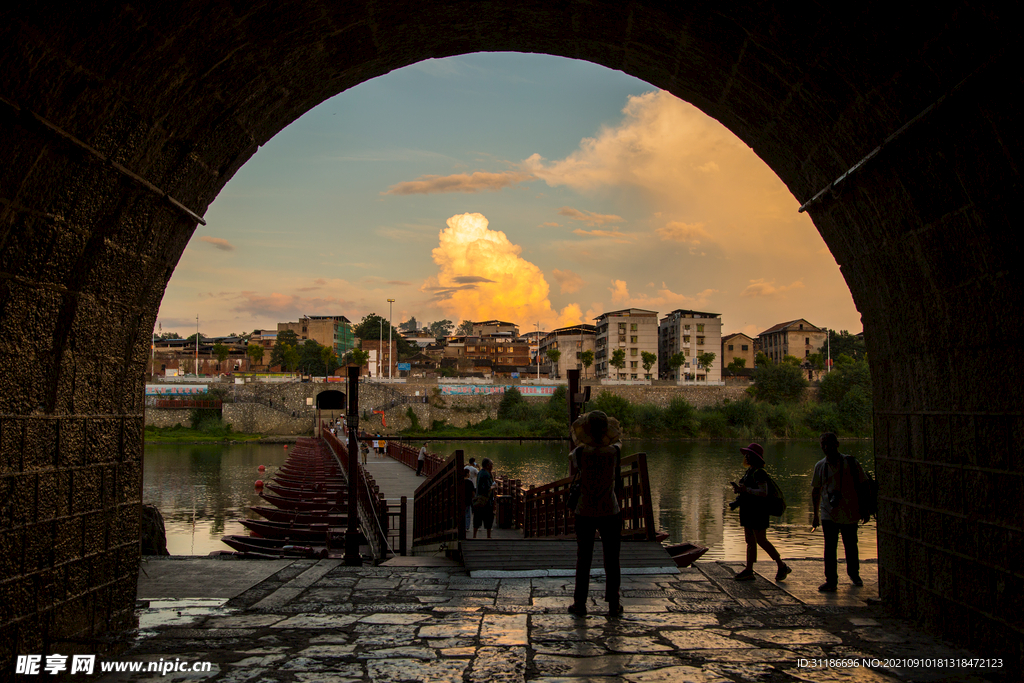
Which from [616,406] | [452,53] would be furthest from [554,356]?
[452,53]

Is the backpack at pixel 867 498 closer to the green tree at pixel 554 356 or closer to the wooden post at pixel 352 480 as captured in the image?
the wooden post at pixel 352 480

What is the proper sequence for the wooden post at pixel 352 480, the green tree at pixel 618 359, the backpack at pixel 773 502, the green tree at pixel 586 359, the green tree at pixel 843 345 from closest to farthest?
the backpack at pixel 773 502 < the wooden post at pixel 352 480 < the green tree at pixel 618 359 < the green tree at pixel 586 359 < the green tree at pixel 843 345

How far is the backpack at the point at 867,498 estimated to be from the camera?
6.18 m

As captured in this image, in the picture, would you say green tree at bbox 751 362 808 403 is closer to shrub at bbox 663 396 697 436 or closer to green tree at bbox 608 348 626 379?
shrub at bbox 663 396 697 436

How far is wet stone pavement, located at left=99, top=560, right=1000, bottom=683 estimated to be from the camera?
4.15 metres

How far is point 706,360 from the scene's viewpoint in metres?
93.4

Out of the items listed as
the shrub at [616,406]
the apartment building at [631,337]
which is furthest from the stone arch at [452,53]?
the apartment building at [631,337]

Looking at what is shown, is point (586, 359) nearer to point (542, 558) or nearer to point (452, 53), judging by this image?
point (542, 558)

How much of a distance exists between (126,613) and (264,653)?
1296mm

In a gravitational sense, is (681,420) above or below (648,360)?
below

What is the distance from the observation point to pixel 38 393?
413 centimetres

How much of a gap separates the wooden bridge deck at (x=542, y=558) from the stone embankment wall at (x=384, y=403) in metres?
55.2

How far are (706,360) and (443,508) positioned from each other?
88028 millimetres

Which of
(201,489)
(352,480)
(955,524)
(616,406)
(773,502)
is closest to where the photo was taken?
(955,524)
